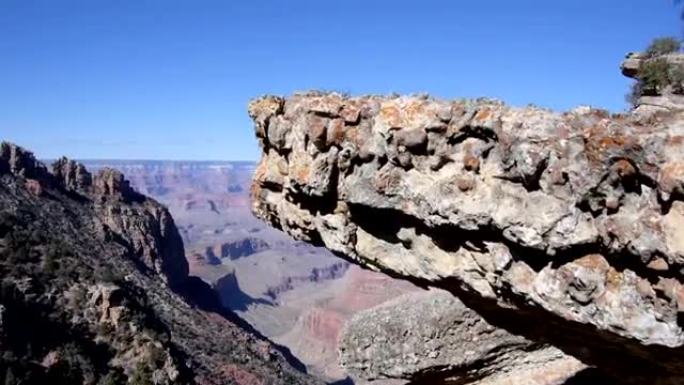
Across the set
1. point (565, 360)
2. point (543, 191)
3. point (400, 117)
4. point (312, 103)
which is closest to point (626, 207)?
point (543, 191)

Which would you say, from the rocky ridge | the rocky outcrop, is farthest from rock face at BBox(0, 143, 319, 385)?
the rocky ridge

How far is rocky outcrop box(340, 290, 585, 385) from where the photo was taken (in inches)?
394

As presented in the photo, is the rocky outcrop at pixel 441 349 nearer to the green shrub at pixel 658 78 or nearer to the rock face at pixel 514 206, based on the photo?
the rock face at pixel 514 206

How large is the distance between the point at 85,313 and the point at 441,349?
3227cm

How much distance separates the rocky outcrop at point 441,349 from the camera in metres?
10.0

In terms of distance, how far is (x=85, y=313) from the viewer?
38.1m

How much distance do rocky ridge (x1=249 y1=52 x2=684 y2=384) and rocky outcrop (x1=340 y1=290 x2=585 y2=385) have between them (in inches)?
94.7

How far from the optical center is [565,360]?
9.96m

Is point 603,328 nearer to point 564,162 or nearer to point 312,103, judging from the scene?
point 564,162

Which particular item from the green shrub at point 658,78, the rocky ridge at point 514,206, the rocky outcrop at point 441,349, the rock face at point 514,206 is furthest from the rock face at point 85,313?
A: the green shrub at point 658,78

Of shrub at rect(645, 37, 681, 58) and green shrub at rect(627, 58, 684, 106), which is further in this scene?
shrub at rect(645, 37, 681, 58)

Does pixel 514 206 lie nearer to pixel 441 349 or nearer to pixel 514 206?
pixel 514 206

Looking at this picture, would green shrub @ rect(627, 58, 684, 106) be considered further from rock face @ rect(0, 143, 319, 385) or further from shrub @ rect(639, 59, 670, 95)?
rock face @ rect(0, 143, 319, 385)

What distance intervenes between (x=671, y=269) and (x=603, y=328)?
83 centimetres
